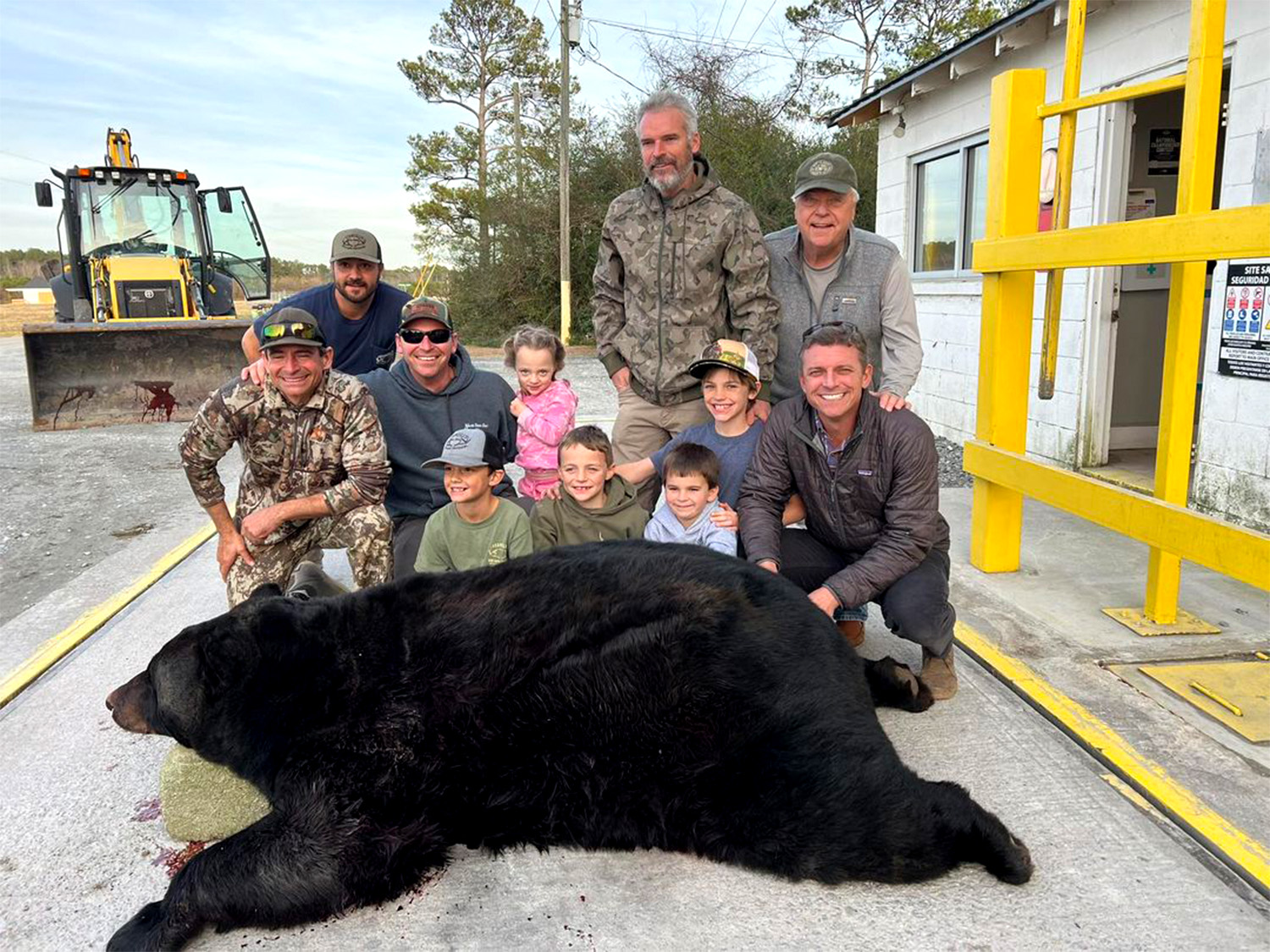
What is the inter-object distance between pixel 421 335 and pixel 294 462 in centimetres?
80

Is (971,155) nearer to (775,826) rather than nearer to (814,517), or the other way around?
(814,517)

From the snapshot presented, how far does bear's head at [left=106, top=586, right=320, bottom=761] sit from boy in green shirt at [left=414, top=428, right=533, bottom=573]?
100 centimetres

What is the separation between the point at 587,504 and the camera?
3654mm

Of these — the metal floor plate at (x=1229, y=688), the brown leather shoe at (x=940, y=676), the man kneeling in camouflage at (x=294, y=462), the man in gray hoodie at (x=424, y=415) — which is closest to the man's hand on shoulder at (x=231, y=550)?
the man kneeling in camouflage at (x=294, y=462)

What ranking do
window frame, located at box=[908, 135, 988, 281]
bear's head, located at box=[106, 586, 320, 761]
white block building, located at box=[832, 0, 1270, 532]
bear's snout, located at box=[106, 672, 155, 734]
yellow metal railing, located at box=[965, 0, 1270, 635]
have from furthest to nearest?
window frame, located at box=[908, 135, 988, 281], white block building, located at box=[832, 0, 1270, 532], yellow metal railing, located at box=[965, 0, 1270, 635], bear's snout, located at box=[106, 672, 155, 734], bear's head, located at box=[106, 586, 320, 761]

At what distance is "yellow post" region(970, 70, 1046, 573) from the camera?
13.9 feet

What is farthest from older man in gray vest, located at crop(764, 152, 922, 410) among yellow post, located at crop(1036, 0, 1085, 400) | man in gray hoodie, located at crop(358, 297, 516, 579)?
man in gray hoodie, located at crop(358, 297, 516, 579)

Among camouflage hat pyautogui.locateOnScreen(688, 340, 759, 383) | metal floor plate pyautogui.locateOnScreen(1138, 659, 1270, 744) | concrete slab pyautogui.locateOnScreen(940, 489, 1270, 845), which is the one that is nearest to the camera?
concrete slab pyautogui.locateOnScreen(940, 489, 1270, 845)

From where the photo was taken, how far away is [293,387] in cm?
381

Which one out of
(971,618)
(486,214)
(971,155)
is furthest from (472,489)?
(486,214)

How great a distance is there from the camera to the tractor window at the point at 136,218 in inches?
481

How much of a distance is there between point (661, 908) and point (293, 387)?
2.61 m

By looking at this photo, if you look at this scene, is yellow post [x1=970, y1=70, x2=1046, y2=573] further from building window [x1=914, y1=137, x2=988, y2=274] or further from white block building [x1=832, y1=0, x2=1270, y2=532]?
building window [x1=914, y1=137, x2=988, y2=274]

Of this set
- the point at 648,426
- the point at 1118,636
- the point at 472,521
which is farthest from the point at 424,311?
the point at 1118,636
